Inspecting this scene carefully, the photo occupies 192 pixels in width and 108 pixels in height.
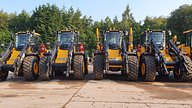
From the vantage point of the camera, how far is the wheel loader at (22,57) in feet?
65.4

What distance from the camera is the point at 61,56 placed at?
20734 millimetres


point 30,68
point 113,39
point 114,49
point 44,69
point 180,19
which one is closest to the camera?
point 44,69

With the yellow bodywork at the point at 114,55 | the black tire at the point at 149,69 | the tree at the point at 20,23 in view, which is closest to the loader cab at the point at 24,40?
the yellow bodywork at the point at 114,55

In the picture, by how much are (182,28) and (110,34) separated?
42675 mm

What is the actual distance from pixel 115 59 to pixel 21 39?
18.6 ft

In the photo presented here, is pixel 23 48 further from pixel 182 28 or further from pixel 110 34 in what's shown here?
pixel 182 28

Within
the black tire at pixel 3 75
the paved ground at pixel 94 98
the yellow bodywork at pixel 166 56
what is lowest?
the paved ground at pixel 94 98

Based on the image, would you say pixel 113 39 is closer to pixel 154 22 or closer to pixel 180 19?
pixel 180 19

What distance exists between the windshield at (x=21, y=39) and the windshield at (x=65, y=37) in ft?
6.10

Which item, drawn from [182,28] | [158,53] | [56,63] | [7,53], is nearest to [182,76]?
[158,53]

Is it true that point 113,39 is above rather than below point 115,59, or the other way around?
above

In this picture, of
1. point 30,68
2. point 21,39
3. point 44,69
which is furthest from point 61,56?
point 21,39

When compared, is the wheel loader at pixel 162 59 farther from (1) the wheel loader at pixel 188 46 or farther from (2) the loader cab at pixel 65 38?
(2) the loader cab at pixel 65 38

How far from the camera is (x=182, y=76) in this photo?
774 inches
